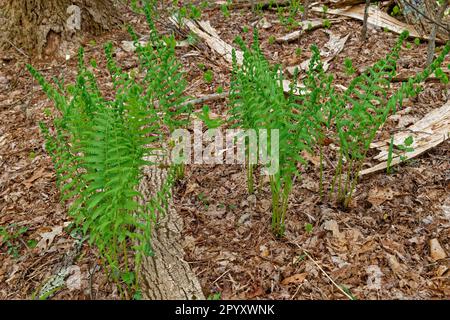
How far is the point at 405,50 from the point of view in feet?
15.5

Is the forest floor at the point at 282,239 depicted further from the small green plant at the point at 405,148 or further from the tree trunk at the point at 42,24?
the tree trunk at the point at 42,24

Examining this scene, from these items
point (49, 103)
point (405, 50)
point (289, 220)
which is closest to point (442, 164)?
point (289, 220)

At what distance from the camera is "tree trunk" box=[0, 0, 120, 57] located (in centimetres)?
509

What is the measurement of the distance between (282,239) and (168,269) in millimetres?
806

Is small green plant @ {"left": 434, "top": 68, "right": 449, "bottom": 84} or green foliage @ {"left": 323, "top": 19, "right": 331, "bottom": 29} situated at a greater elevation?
green foliage @ {"left": 323, "top": 19, "right": 331, "bottom": 29}

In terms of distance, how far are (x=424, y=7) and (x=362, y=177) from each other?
308 cm

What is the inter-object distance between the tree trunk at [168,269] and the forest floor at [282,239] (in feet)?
0.25

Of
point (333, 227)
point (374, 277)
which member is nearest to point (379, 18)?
point (333, 227)

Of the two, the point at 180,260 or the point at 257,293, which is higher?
the point at 180,260

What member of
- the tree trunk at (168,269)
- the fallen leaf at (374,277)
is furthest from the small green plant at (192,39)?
the fallen leaf at (374,277)

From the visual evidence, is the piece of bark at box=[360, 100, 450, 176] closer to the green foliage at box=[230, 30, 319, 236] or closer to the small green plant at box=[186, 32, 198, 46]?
the green foliage at box=[230, 30, 319, 236]

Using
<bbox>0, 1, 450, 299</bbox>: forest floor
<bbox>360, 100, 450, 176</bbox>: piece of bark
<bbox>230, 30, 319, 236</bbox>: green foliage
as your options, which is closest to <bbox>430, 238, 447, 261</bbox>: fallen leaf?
<bbox>0, 1, 450, 299</bbox>: forest floor

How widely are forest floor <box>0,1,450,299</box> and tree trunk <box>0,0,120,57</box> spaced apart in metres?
1.87
